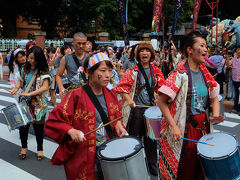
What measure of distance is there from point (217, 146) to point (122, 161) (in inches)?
37.6

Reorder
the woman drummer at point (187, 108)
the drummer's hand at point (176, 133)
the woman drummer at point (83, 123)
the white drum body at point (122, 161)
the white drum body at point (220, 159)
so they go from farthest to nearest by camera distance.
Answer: the woman drummer at point (187, 108) → the drummer's hand at point (176, 133) → the white drum body at point (220, 159) → the woman drummer at point (83, 123) → the white drum body at point (122, 161)

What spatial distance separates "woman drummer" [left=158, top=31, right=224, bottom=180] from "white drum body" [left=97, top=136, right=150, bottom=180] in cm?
53

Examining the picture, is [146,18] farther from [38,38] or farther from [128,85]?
[128,85]

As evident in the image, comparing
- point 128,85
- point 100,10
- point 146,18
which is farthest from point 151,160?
point 146,18

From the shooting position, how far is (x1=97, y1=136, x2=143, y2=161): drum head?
2451mm

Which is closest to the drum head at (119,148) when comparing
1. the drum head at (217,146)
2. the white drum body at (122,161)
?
the white drum body at (122,161)

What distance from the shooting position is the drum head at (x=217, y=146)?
2686 millimetres

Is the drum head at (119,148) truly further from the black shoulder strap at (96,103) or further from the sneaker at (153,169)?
the sneaker at (153,169)

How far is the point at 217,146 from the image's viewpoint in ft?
9.09

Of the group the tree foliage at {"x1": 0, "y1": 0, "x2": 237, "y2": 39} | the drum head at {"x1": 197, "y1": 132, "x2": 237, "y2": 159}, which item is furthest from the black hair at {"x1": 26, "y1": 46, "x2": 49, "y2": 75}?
the tree foliage at {"x1": 0, "y1": 0, "x2": 237, "y2": 39}

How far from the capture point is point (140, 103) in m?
4.51

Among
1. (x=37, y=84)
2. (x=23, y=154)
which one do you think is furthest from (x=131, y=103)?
(x=23, y=154)

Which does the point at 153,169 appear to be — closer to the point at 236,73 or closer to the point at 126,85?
the point at 126,85

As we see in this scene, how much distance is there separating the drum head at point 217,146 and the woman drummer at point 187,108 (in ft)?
0.65
